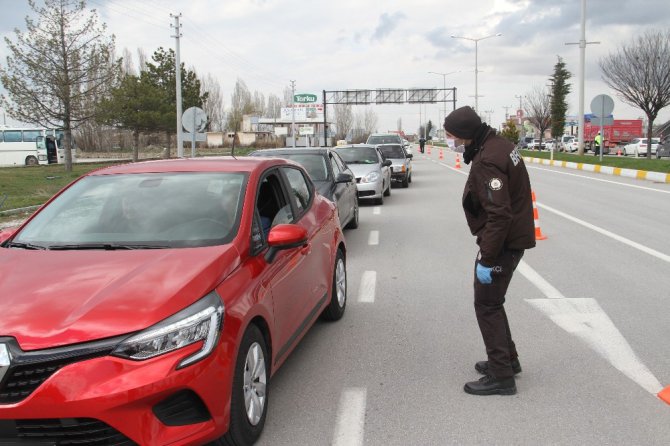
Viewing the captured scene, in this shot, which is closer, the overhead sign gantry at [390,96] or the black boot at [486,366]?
the black boot at [486,366]

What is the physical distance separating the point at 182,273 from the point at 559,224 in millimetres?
9874

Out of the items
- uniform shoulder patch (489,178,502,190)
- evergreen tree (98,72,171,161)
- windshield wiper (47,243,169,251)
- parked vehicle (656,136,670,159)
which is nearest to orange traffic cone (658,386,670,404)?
uniform shoulder patch (489,178,502,190)

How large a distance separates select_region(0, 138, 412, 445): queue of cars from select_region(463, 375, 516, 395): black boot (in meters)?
1.23

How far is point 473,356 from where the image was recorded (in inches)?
183

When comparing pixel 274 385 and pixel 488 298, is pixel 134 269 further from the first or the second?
pixel 488 298

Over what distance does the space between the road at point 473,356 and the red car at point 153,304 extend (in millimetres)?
456

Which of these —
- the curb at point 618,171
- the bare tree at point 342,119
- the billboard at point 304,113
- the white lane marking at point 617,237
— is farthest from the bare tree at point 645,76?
the bare tree at point 342,119

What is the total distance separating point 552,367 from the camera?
442 centimetres

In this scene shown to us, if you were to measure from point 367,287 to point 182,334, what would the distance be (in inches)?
172

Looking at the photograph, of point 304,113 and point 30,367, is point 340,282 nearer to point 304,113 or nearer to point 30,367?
point 30,367

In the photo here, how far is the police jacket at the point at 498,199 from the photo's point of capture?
11.8 feet

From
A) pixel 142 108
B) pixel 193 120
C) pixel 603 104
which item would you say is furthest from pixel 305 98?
pixel 193 120

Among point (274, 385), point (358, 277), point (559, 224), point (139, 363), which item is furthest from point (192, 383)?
point (559, 224)

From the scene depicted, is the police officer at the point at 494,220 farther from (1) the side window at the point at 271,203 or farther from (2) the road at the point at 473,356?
(1) the side window at the point at 271,203
